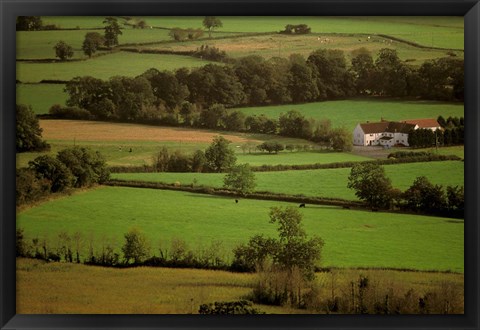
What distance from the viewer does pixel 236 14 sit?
283 inches

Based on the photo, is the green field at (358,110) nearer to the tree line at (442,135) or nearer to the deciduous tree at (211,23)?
the tree line at (442,135)

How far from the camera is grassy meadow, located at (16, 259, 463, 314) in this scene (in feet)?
23.7

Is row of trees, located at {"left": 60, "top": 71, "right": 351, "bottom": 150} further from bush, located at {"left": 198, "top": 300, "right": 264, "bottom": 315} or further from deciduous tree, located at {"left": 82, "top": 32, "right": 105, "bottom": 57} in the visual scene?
bush, located at {"left": 198, "top": 300, "right": 264, "bottom": 315}

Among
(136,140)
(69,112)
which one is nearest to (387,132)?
(136,140)

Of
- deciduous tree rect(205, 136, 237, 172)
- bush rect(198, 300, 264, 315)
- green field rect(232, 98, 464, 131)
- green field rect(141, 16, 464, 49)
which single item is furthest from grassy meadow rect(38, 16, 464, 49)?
bush rect(198, 300, 264, 315)

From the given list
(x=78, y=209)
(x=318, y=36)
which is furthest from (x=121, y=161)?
(x=318, y=36)

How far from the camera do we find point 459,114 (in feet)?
24.1

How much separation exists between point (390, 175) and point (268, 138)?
3.22ft

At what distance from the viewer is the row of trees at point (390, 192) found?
7328mm

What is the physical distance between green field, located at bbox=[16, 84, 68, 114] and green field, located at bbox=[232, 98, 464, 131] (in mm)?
1454

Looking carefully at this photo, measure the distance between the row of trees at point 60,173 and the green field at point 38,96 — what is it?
371 millimetres

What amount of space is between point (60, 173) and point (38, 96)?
61 cm

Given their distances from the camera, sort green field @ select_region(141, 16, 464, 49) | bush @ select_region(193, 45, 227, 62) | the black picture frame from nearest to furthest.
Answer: the black picture frame → green field @ select_region(141, 16, 464, 49) → bush @ select_region(193, 45, 227, 62)

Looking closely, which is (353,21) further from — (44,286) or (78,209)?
(44,286)
